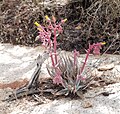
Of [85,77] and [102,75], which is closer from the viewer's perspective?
[85,77]

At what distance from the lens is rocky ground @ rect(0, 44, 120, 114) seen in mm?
2162

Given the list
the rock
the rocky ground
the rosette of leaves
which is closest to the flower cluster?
the rosette of leaves

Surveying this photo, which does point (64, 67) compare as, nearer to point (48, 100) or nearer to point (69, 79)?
point (69, 79)

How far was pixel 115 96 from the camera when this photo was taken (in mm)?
2248

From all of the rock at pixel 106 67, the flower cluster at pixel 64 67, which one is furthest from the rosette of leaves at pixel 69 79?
the rock at pixel 106 67

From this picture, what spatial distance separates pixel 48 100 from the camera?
7.45ft

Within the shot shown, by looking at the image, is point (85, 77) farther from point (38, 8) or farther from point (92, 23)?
point (38, 8)

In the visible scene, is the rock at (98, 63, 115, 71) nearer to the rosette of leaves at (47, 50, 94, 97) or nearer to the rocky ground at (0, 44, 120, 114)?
the rocky ground at (0, 44, 120, 114)

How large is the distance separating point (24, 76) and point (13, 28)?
34.0 inches

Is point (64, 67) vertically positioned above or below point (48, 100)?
above

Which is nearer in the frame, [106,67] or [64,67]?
[64,67]

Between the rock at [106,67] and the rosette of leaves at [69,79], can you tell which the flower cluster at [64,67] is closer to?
the rosette of leaves at [69,79]

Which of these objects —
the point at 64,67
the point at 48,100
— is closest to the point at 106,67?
the point at 64,67

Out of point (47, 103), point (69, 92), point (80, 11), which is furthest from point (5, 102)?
point (80, 11)
